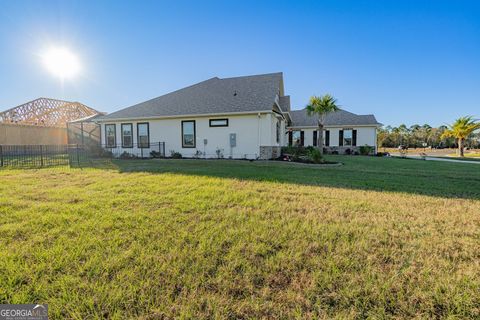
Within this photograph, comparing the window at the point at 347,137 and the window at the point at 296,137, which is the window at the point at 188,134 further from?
the window at the point at 347,137

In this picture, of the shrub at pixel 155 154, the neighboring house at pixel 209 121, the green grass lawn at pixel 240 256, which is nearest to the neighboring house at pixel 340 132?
the neighboring house at pixel 209 121

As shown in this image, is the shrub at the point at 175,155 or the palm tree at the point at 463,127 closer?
the shrub at the point at 175,155

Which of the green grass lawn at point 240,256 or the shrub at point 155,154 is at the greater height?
the shrub at point 155,154

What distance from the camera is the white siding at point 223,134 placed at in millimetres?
12109

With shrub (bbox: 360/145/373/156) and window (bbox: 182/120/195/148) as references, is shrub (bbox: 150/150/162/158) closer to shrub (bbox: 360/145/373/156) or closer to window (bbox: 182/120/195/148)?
window (bbox: 182/120/195/148)

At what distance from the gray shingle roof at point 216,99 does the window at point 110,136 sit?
676 mm

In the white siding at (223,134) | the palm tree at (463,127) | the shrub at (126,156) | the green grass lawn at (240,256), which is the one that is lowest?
the green grass lawn at (240,256)

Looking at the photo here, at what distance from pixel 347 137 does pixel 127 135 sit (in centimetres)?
1998

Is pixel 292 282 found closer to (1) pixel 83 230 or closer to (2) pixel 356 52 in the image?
(1) pixel 83 230

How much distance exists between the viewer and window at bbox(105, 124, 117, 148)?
15.2 meters

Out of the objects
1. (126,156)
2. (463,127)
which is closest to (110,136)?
(126,156)

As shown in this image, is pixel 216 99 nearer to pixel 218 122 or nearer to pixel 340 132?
pixel 218 122

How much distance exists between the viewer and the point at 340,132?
844 inches

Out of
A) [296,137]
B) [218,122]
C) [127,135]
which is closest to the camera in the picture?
[218,122]
